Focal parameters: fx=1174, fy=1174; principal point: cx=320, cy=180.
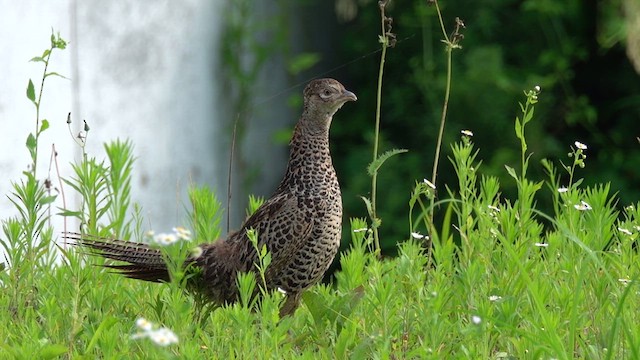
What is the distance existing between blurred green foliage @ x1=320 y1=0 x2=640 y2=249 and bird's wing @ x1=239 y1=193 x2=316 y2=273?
251cm

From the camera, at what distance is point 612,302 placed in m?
3.22

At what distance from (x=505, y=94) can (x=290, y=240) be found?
2931 mm

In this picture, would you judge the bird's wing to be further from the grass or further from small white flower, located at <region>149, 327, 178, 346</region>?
small white flower, located at <region>149, 327, 178, 346</region>

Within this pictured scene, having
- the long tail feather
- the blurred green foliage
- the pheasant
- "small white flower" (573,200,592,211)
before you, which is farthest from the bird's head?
the blurred green foliage

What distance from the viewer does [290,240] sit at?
137 inches

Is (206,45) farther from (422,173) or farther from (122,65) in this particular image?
(422,173)

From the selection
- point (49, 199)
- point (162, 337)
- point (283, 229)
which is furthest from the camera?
point (283, 229)

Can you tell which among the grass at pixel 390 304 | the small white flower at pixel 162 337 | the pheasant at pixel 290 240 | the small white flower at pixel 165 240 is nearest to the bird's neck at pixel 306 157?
the pheasant at pixel 290 240

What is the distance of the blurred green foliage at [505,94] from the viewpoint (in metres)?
6.11

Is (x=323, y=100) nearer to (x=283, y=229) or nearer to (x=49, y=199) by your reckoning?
(x=283, y=229)

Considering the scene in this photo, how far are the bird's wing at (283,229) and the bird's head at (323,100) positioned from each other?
273mm

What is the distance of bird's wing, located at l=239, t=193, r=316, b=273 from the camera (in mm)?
3477

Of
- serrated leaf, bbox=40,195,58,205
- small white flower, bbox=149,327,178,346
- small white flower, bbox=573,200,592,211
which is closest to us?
small white flower, bbox=149,327,178,346

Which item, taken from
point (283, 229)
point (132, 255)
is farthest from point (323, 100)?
point (132, 255)
